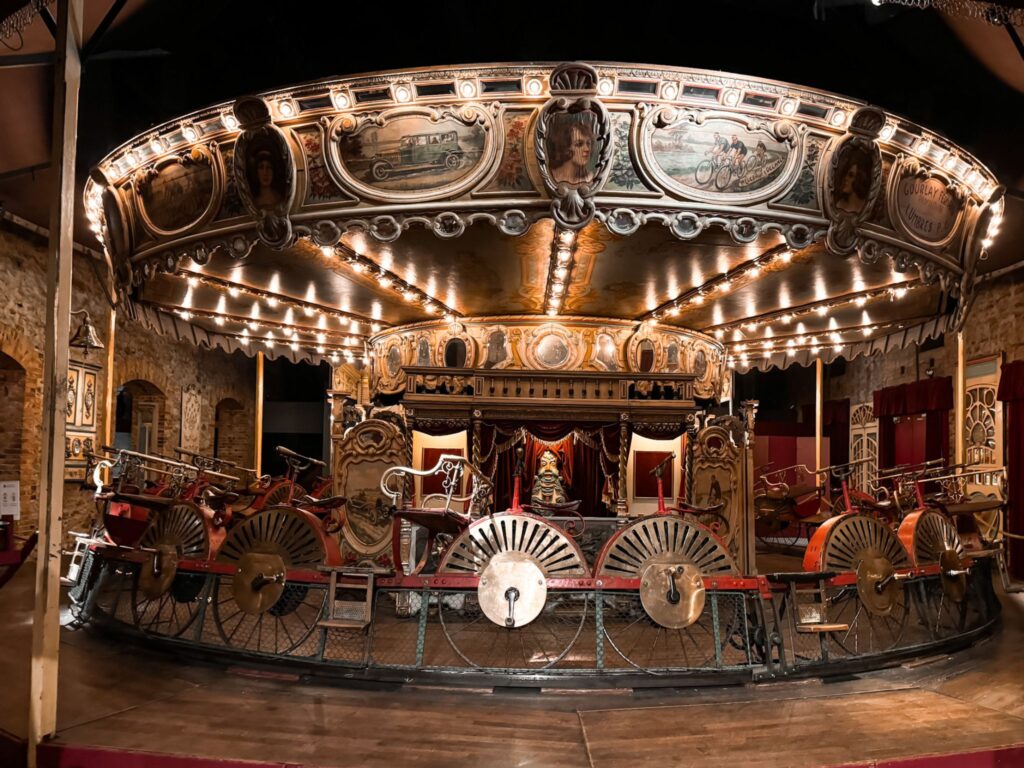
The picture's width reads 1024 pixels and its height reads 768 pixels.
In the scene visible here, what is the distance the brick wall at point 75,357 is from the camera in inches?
467

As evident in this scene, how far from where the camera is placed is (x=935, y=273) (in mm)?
8023

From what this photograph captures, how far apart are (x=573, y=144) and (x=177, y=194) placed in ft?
11.8

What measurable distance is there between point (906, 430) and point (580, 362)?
8.36 m

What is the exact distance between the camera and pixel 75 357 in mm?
12945

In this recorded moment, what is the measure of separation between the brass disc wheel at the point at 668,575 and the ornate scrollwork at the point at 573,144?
236 cm

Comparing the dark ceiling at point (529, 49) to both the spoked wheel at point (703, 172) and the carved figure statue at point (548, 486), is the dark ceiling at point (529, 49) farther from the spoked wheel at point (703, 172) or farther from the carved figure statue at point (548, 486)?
the carved figure statue at point (548, 486)

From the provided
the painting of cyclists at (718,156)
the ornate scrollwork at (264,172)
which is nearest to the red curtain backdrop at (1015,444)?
the painting of cyclists at (718,156)

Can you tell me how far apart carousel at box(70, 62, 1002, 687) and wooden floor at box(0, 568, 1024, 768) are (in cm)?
25

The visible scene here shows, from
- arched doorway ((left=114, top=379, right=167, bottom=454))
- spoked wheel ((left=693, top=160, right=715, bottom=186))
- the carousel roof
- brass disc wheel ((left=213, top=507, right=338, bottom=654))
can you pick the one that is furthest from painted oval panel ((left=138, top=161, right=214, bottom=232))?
arched doorway ((left=114, top=379, right=167, bottom=454))

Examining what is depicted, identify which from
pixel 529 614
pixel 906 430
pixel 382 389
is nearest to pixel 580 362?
pixel 382 389

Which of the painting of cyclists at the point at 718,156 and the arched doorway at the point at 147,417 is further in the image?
the arched doorway at the point at 147,417

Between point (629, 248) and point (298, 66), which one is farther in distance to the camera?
point (298, 66)

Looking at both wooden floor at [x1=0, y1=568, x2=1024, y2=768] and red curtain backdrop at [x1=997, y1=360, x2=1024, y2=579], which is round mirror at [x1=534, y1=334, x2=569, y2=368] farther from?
red curtain backdrop at [x1=997, y1=360, x2=1024, y2=579]

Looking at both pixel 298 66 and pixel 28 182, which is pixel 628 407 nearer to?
pixel 298 66
